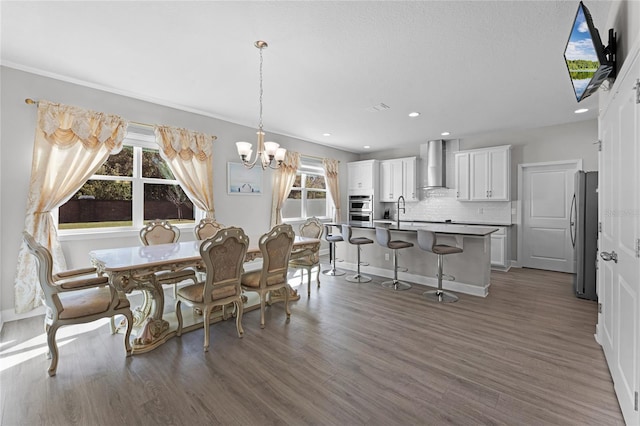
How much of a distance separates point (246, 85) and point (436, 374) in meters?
3.65

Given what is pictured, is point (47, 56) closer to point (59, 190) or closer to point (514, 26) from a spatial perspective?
point (59, 190)

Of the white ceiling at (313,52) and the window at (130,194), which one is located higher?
the white ceiling at (313,52)

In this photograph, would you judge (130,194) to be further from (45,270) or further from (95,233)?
(45,270)

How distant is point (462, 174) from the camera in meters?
6.11

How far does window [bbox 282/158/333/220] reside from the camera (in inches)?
255

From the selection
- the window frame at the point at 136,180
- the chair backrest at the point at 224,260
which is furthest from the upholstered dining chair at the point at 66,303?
the window frame at the point at 136,180

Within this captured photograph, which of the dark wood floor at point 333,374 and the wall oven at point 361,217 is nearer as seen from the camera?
the dark wood floor at point 333,374

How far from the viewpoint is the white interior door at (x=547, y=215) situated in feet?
17.3

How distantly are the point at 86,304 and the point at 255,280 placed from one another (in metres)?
1.41

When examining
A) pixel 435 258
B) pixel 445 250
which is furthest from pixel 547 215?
pixel 445 250

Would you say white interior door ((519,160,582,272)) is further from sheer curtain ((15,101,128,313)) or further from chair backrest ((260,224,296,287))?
sheer curtain ((15,101,128,313))

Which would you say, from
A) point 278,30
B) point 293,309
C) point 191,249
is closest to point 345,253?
point 293,309

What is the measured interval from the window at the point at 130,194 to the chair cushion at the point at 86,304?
67.3 inches

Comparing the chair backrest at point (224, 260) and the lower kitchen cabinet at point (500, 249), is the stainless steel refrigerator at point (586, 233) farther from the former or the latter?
the chair backrest at point (224, 260)
